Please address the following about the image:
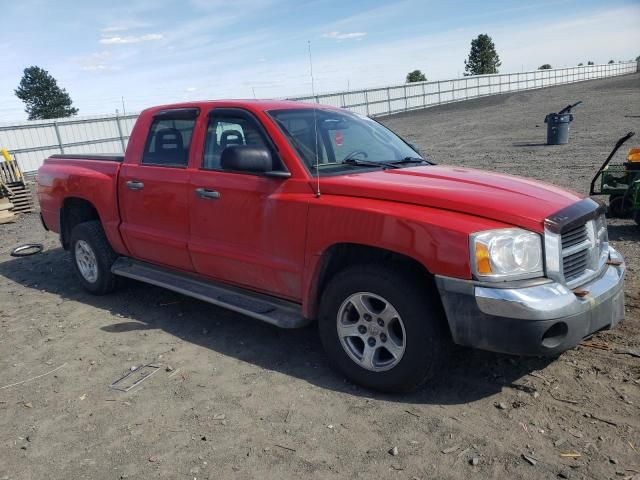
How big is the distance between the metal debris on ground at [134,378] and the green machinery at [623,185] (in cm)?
545

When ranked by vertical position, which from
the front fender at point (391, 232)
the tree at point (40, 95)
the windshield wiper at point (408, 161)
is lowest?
the front fender at point (391, 232)

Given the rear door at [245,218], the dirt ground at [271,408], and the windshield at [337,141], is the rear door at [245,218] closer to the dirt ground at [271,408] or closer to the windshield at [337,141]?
the windshield at [337,141]

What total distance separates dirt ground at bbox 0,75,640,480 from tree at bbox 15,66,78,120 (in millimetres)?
71157

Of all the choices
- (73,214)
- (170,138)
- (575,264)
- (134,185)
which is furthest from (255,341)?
(73,214)

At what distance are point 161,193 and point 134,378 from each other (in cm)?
162

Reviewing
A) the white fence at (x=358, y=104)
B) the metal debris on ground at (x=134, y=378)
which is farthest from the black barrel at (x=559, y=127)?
the white fence at (x=358, y=104)

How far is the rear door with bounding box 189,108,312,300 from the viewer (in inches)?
149

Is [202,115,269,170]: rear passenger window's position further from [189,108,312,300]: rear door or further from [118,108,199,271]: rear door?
[118,108,199,271]: rear door

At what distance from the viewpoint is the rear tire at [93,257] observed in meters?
5.60

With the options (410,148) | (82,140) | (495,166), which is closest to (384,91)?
(82,140)

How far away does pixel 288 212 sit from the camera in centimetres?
376

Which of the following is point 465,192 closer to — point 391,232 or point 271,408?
point 391,232

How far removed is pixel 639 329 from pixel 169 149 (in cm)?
410

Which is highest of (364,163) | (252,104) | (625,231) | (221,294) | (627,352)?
(252,104)
